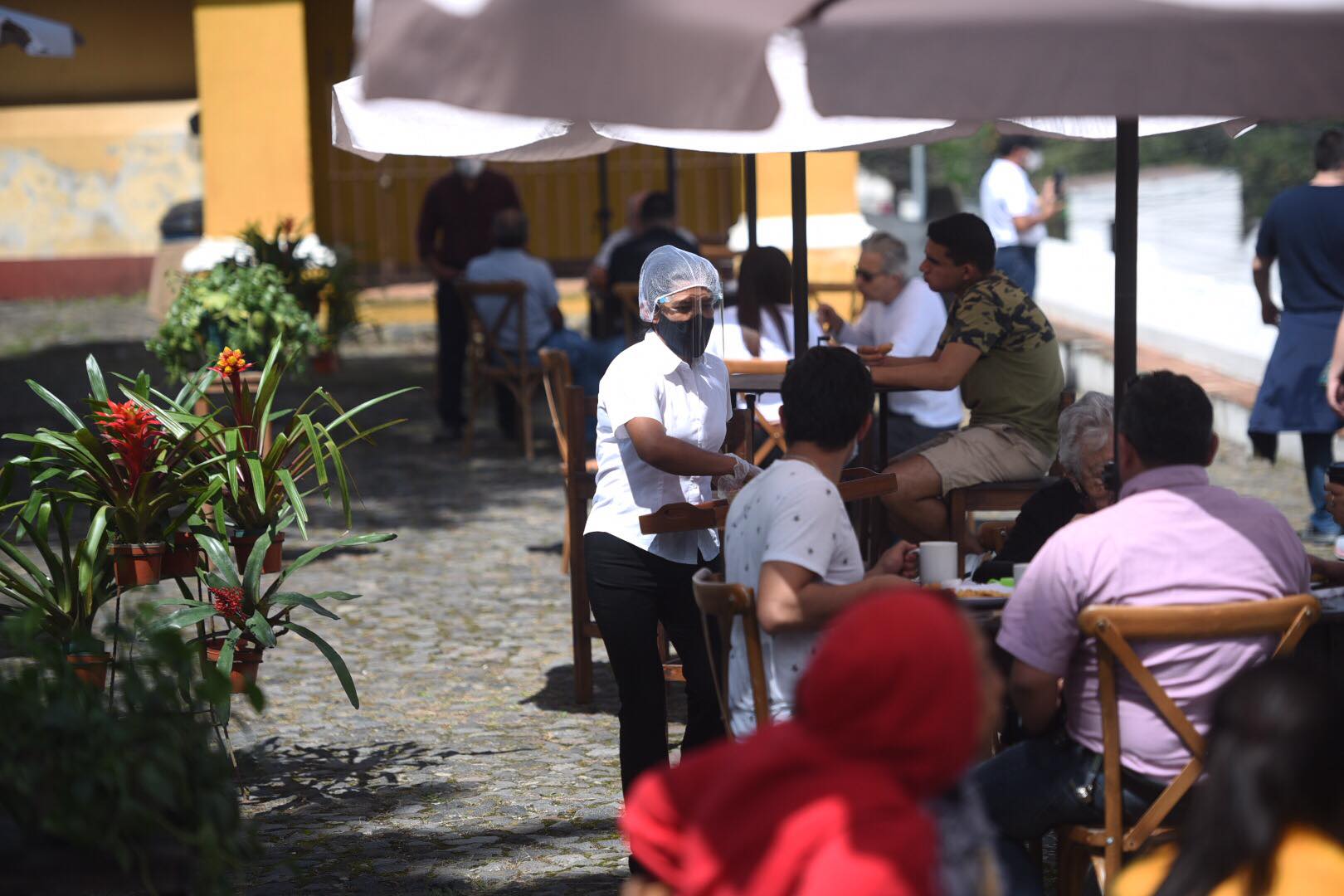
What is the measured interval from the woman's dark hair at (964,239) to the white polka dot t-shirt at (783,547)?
249cm

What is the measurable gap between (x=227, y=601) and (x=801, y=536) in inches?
73.0

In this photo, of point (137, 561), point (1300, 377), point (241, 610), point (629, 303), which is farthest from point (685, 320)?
point (629, 303)

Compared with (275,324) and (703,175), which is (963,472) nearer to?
(275,324)

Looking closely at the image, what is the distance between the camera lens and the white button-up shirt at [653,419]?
408 centimetres

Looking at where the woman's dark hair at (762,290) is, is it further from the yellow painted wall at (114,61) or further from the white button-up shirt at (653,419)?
the yellow painted wall at (114,61)

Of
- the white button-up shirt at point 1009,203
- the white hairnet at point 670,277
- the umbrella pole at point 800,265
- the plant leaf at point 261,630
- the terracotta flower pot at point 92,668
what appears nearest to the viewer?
the terracotta flower pot at point 92,668

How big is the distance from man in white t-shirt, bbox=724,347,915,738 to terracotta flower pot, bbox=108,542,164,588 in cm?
163

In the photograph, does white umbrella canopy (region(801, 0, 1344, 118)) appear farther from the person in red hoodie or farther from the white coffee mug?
the white coffee mug

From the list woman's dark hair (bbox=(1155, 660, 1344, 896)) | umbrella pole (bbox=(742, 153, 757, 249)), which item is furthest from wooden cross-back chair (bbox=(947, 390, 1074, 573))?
woman's dark hair (bbox=(1155, 660, 1344, 896))

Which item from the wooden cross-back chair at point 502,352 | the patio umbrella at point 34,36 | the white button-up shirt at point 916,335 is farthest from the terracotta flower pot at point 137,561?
the patio umbrella at point 34,36

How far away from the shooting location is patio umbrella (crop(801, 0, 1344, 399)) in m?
2.67

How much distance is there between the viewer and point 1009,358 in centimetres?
550

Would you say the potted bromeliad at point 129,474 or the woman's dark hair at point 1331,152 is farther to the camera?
the woman's dark hair at point 1331,152

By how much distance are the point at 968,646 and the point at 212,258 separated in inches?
524
